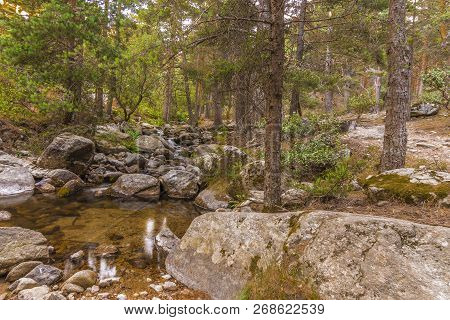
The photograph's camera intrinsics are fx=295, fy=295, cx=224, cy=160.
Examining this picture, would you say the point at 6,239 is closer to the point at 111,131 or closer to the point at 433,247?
the point at 433,247

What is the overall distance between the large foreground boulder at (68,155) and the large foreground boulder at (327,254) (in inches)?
340

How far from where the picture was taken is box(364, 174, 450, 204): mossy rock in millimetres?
5392

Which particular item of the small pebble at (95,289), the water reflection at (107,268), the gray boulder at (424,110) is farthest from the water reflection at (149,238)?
the gray boulder at (424,110)

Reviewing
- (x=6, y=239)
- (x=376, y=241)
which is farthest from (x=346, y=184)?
(x=6, y=239)

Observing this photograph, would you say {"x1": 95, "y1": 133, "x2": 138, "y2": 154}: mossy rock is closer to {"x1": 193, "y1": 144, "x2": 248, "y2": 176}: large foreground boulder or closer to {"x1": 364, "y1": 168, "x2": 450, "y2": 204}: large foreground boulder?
{"x1": 193, "y1": 144, "x2": 248, "y2": 176}: large foreground boulder

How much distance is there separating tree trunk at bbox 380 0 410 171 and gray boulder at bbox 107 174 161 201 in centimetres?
711

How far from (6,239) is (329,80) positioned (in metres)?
12.2

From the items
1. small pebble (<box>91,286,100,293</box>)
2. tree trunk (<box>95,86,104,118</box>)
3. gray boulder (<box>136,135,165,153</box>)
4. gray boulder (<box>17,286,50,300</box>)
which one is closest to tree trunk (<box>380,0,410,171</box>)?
small pebble (<box>91,286,100,293</box>)

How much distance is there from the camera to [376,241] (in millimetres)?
3168

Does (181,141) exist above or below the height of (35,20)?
below

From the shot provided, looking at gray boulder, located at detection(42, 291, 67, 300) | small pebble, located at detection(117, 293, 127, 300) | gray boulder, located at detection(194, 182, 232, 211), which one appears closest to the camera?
gray boulder, located at detection(42, 291, 67, 300)

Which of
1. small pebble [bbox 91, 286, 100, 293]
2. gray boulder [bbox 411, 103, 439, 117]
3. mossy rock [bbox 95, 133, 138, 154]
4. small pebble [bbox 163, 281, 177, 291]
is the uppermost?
gray boulder [bbox 411, 103, 439, 117]

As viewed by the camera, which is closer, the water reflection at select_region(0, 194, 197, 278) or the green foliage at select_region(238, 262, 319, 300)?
the green foliage at select_region(238, 262, 319, 300)

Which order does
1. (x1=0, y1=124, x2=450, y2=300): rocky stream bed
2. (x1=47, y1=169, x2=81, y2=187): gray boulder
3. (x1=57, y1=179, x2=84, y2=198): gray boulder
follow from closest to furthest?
1. (x1=0, y1=124, x2=450, y2=300): rocky stream bed
2. (x1=57, y1=179, x2=84, y2=198): gray boulder
3. (x1=47, y1=169, x2=81, y2=187): gray boulder
